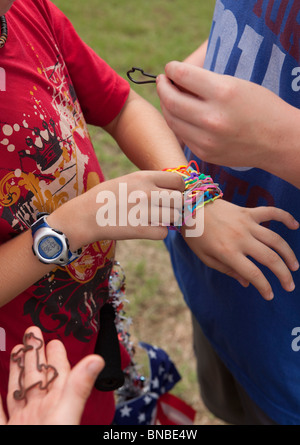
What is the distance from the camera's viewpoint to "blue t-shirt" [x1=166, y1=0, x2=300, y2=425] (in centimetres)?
83

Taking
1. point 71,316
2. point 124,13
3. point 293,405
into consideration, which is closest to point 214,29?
point 71,316

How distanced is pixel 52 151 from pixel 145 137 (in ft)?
0.75

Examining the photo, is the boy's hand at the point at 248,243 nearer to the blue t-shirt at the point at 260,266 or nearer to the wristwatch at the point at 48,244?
the blue t-shirt at the point at 260,266

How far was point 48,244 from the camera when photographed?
0.83 m

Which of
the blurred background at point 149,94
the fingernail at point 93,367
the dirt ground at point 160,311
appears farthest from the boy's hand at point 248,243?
the dirt ground at point 160,311

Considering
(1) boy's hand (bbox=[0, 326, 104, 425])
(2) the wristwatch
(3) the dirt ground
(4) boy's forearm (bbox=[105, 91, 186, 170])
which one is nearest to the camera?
(1) boy's hand (bbox=[0, 326, 104, 425])

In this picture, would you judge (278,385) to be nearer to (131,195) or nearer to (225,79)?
(131,195)

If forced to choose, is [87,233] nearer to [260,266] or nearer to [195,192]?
[195,192]

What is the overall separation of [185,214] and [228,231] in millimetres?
81

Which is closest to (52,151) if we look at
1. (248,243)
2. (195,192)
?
(195,192)

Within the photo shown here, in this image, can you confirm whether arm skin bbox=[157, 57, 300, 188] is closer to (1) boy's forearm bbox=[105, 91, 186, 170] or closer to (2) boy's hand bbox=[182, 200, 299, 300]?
(2) boy's hand bbox=[182, 200, 299, 300]

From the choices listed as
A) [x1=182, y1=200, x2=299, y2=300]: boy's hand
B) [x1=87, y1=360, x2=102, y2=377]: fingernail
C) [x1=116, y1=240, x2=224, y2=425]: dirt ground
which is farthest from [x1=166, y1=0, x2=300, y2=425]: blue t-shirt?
[x1=116, y1=240, x2=224, y2=425]: dirt ground

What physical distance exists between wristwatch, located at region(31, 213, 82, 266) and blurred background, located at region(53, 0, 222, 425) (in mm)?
805

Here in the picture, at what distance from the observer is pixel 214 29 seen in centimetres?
100
